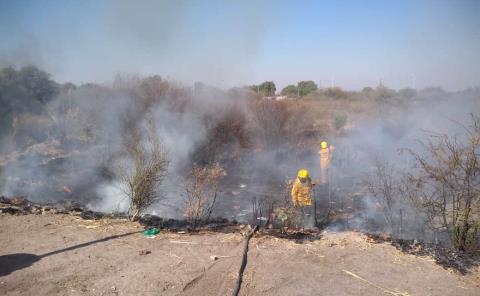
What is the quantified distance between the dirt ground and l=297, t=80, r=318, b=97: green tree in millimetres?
30651

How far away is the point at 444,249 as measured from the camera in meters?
5.07

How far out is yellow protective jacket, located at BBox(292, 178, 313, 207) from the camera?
21.1 ft

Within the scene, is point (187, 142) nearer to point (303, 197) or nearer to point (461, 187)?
point (303, 197)

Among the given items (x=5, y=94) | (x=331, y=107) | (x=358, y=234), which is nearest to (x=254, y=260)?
(x=358, y=234)

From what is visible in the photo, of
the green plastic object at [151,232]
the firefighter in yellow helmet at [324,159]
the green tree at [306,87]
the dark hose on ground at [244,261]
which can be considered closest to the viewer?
the dark hose on ground at [244,261]

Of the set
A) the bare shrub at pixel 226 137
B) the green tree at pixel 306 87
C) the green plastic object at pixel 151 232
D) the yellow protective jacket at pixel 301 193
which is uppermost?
the green tree at pixel 306 87

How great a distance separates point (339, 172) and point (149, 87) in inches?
311

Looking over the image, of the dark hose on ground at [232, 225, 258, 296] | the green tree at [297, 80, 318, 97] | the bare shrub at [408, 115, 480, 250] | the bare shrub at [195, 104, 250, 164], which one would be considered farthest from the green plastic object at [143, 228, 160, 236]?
the green tree at [297, 80, 318, 97]

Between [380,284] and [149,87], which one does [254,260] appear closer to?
[380,284]

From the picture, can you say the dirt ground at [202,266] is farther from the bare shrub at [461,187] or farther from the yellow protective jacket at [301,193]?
the yellow protective jacket at [301,193]

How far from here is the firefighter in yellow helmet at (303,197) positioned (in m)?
6.44

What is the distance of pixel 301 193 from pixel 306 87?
31.2 metres

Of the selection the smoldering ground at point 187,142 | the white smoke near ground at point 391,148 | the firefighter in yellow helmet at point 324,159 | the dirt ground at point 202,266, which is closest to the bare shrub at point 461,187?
the white smoke near ground at point 391,148

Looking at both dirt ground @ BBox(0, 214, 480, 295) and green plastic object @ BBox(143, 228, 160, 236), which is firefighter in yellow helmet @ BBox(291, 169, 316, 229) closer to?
dirt ground @ BBox(0, 214, 480, 295)
